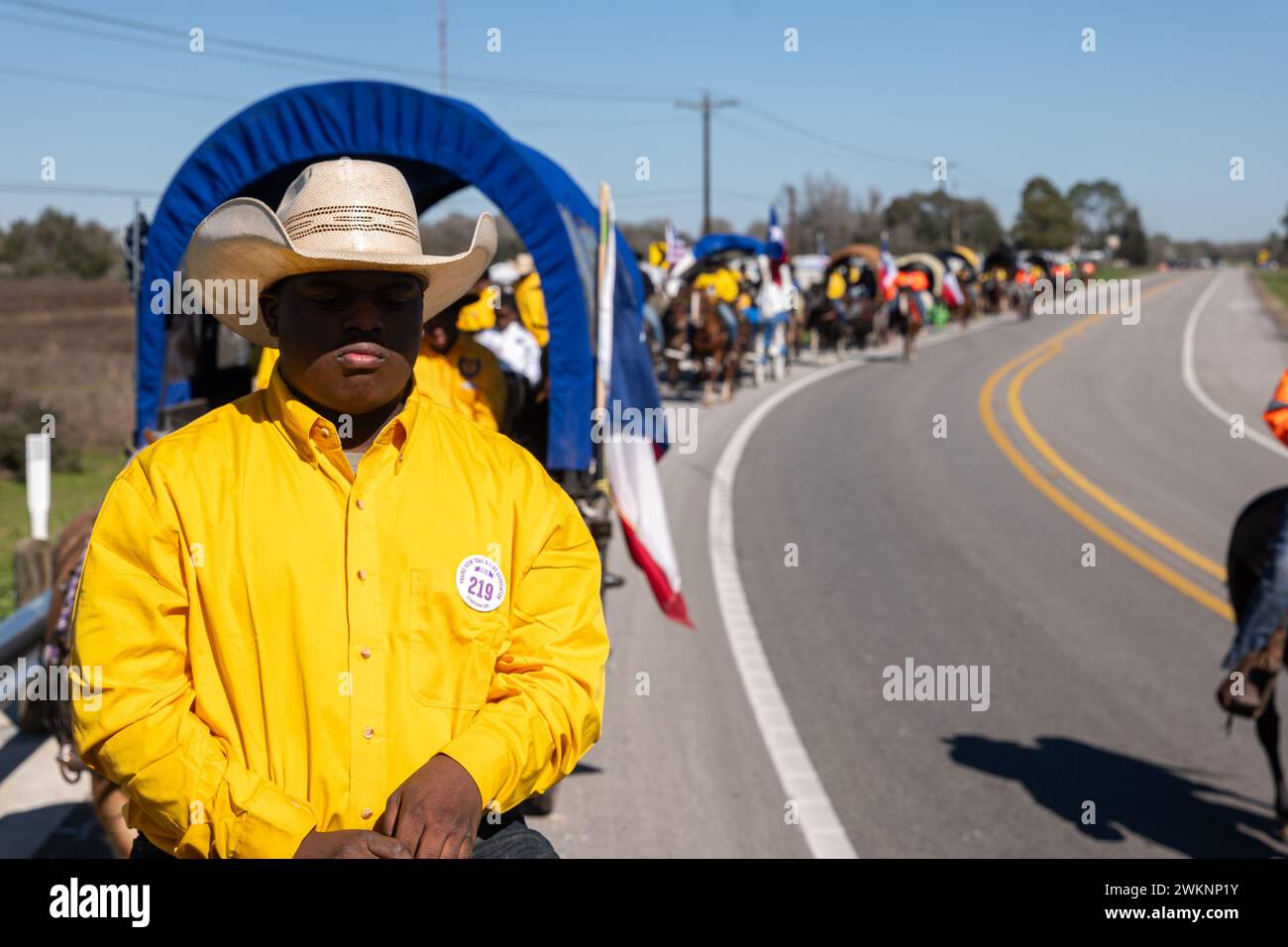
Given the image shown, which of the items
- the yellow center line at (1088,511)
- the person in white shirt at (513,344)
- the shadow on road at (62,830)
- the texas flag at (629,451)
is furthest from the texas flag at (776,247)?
the shadow on road at (62,830)

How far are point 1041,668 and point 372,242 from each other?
23.9ft

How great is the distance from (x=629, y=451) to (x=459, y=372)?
92 centimetres

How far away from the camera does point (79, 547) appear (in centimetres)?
601

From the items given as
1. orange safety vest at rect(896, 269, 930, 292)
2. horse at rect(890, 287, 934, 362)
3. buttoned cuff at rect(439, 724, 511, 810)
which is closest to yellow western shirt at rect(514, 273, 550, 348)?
buttoned cuff at rect(439, 724, 511, 810)

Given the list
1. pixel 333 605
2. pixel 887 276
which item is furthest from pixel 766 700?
pixel 887 276

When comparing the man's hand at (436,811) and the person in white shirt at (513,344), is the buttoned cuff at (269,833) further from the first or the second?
the person in white shirt at (513,344)

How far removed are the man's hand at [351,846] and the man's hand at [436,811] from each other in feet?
0.09

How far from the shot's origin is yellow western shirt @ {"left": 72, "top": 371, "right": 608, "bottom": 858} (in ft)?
7.98

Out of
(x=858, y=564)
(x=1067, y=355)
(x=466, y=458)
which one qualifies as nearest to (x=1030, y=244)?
(x=1067, y=355)

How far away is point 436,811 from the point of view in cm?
242

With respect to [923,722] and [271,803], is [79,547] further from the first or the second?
[923,722]

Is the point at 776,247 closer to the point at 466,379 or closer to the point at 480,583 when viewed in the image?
the point at 466,379

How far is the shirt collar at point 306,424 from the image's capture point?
8.48 ft

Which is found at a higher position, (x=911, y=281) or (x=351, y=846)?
(x=911, y=281)
